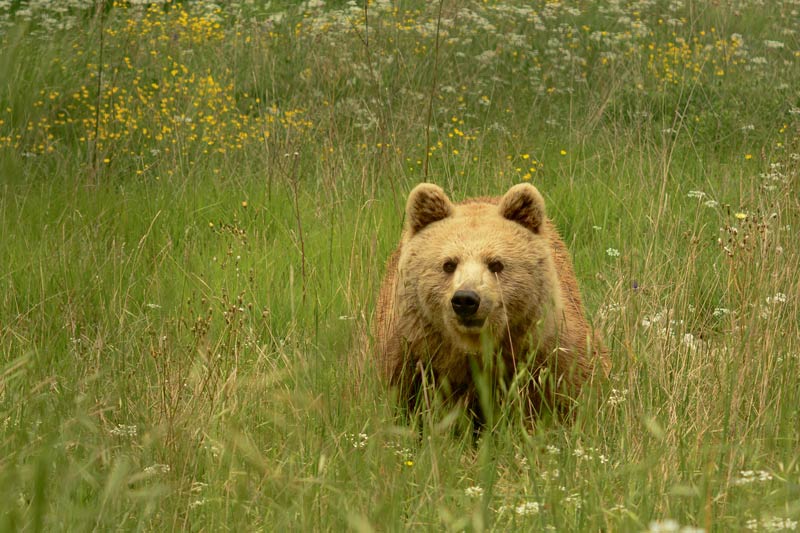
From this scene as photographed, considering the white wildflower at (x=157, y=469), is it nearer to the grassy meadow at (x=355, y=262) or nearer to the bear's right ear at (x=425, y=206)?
the grassy meadow at (x=355, y=262)

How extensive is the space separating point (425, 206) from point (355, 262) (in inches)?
19.6

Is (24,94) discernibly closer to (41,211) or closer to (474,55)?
(41,211)

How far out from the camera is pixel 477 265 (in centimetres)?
429

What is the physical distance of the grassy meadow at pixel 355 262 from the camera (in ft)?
9.29

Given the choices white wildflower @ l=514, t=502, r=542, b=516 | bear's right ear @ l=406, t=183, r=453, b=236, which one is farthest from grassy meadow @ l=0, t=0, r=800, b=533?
bear's right ear @ l=406, t=183, r=453, b=236

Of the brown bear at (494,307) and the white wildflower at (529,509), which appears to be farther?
the brown bear at (494,307)

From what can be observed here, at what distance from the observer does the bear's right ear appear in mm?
4633

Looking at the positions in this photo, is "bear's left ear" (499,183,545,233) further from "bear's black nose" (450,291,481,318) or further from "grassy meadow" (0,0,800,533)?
"bear's black nose" (450,291,481,318)

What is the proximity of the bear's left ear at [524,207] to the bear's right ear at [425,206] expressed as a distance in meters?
0.25

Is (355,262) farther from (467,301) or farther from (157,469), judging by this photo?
(157,469)

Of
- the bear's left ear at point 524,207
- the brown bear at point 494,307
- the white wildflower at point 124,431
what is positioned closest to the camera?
the white wildflower at point 124,431

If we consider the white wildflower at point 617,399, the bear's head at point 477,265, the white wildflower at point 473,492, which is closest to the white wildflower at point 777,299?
the white wildflower at point 617,399

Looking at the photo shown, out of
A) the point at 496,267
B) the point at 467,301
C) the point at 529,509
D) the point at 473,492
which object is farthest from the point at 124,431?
the point at 496,267

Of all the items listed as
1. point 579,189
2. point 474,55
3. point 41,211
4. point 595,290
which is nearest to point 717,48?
point 474,55
